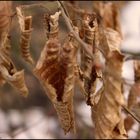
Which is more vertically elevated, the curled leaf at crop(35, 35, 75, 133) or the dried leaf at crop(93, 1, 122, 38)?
the curled leaf at crop(35, 35, 75, 133)

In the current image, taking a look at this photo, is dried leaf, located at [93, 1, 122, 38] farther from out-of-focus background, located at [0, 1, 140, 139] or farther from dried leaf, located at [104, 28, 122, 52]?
out-of-focus background, located at [0, 1, 140, 139]

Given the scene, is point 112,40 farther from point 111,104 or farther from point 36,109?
point 36,109

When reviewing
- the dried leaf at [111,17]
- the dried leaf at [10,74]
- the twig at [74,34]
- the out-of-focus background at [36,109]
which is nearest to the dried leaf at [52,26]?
the twig at [74,34]

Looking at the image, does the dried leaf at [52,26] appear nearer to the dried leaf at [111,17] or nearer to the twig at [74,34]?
the twig at [74,34]

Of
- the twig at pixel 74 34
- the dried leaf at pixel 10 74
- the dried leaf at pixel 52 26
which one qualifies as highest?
the twig at pixel 74 34

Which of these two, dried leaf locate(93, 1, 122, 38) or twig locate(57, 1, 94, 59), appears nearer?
twig locate(57, 1, 94, 59)

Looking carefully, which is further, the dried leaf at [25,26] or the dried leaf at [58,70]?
the dried leaf at [25,26]

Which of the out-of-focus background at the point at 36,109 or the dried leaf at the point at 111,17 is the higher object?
the dried leaf at the point at 111,17

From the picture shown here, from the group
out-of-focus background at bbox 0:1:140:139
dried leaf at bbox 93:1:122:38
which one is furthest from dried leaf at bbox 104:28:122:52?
out-of-focus background at bbox 0:1:140:139

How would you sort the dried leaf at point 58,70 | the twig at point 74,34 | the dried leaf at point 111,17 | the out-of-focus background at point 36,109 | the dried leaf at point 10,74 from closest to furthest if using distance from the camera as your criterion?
the twig at point 74,34
the dried leaf at point 58,70
the dried leaf at point 10,74
the dried leaf at point 111,17
the out-of-focus background at point 36,109

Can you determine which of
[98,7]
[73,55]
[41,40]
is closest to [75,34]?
[73,55]
